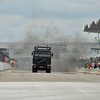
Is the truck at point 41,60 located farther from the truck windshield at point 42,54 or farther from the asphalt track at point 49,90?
the asphalt track at point 49,90

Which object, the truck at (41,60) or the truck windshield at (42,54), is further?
the truck windshield at (42,54)

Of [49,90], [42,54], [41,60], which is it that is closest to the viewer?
[49,90]

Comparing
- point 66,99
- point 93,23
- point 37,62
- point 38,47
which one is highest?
point 93,23

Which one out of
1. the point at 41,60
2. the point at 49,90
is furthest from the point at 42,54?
the point at 49,90

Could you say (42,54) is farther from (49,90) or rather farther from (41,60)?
(49,90)

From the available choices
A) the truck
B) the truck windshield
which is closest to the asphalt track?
the truck

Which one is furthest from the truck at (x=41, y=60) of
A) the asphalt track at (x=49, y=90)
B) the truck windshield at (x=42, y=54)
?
the asphalt track at (x=49, y=90)

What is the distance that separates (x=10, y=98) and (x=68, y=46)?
4116 inches

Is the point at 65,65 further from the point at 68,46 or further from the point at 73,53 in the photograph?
the point at 68,46

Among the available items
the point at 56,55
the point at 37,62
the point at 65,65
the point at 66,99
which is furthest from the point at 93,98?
the point at 56,55

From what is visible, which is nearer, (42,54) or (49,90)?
(49,90)

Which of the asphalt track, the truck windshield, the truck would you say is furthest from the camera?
the truck windshield

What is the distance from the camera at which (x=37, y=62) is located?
29.3 metres

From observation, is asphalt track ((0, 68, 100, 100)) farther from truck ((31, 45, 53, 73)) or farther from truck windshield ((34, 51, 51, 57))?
truck windshield ((34, 51, 51, 57))
